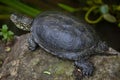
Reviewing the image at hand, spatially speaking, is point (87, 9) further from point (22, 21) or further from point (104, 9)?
point (22, 21)

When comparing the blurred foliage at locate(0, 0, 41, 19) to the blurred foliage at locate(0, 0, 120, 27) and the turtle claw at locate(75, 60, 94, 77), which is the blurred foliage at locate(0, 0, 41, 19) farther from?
the turtle claw at locate(75, 60, 94, 77)

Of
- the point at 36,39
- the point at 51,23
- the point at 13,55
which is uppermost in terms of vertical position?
the point at 51,23

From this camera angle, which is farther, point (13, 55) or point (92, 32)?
point (13, 55)

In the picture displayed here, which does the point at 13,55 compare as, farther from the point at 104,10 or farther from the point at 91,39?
the point at 104,10

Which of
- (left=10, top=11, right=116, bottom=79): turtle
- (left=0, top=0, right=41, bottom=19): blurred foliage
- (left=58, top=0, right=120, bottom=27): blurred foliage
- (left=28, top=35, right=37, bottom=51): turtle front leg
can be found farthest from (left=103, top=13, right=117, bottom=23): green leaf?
(left=28, top=35, right=37, bottom=51): turtle front leg

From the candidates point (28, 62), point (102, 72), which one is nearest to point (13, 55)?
point (28, 62)

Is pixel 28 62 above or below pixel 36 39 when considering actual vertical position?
below

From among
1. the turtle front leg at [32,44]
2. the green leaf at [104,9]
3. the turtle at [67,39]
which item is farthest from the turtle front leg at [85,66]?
the green leaf at [104,9]
